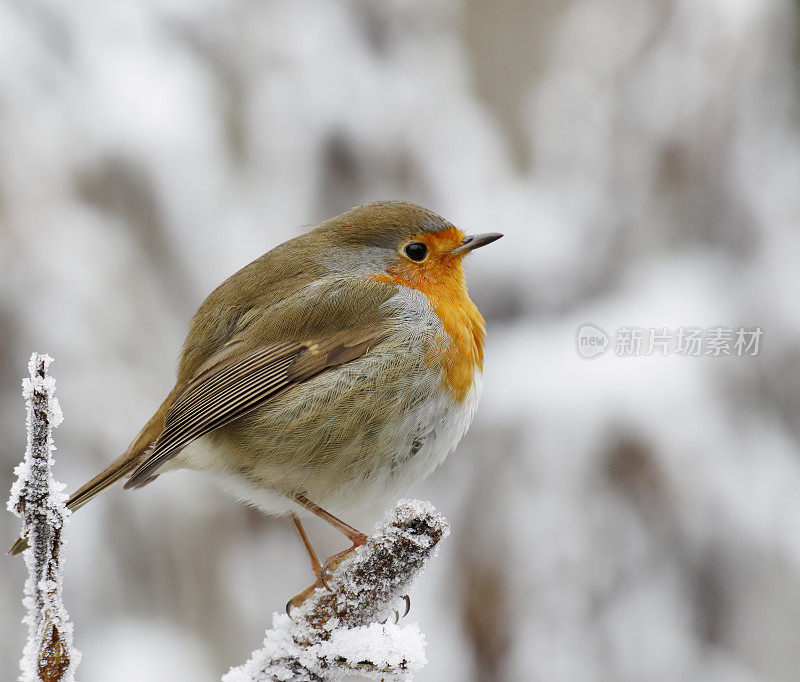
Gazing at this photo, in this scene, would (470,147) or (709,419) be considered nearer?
(709,419)

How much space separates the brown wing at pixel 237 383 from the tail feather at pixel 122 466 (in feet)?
0.17

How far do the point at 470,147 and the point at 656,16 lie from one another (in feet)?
3.10

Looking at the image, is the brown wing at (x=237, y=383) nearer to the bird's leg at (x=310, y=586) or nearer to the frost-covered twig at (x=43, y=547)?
the bird's leg at (x=310, y=586)

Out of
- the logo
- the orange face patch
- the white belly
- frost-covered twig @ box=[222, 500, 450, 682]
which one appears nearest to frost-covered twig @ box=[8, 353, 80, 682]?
frost-covered twig @ box=[222, 500, 450, 682]

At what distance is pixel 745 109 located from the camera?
11.2 feet

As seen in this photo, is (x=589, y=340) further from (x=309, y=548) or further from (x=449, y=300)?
(x=309, y=548)

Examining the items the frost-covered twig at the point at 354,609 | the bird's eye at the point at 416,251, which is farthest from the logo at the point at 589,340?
the frost-covered twig at the point at 354,609

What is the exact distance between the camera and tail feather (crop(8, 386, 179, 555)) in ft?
6.16

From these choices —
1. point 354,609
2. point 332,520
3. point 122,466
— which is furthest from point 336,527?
point 354,609

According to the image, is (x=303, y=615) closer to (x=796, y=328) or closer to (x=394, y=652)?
(x=394, y=652)

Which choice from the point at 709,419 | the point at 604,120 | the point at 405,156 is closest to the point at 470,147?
the point at 405,156

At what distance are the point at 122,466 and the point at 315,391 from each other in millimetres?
498

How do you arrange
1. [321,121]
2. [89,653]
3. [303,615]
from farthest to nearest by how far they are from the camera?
[321,121] → [89,653] → [303,615]

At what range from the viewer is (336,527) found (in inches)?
81.3
